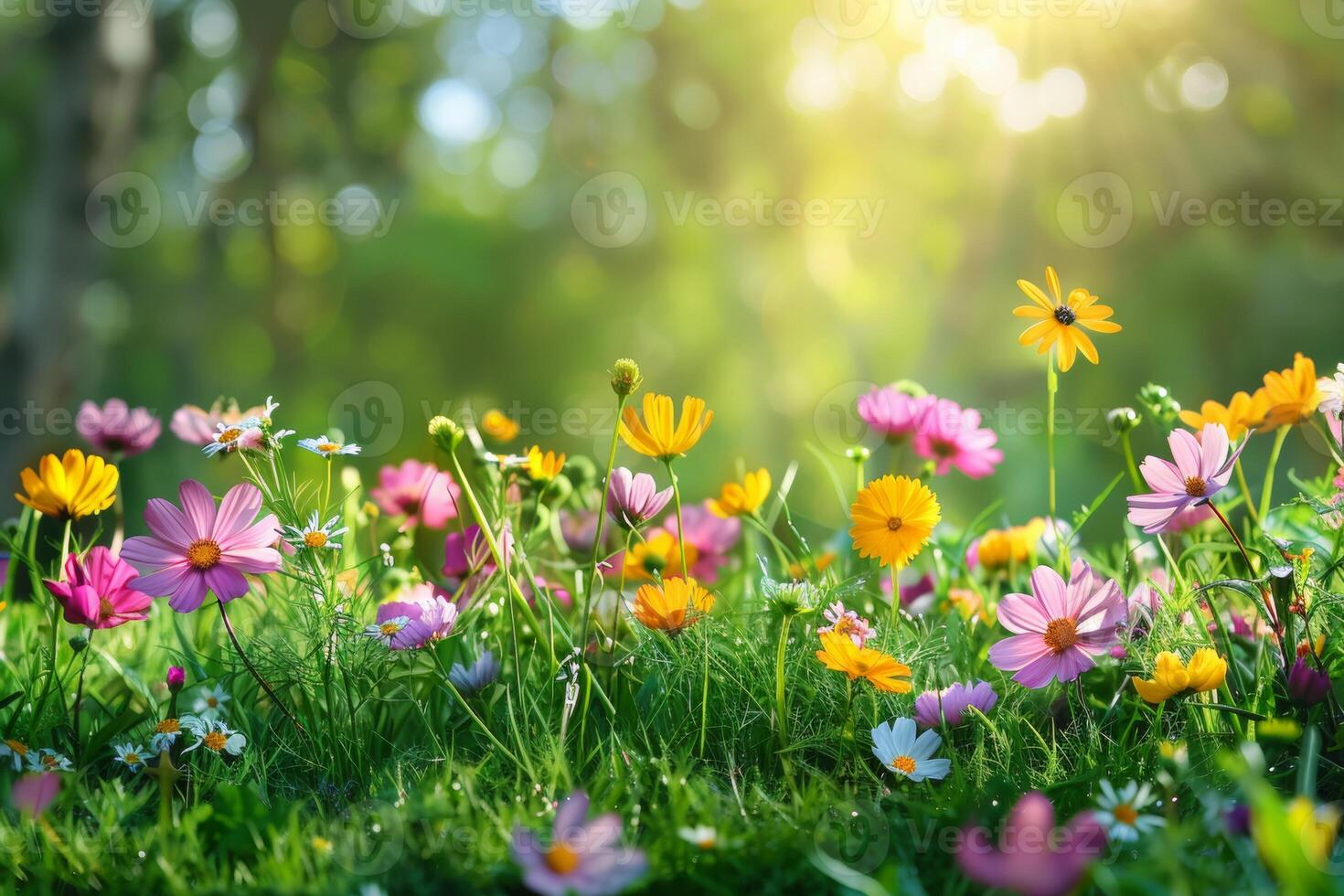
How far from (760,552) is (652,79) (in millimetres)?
7678

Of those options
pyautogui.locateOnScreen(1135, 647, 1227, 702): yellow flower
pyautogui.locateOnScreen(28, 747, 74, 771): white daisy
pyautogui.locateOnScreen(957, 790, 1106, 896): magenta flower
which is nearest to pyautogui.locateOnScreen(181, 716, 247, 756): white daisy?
pyautogui.locateOnScreen(28, 747, 74, 771): white daisy

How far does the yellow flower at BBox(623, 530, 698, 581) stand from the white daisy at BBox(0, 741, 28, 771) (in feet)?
2.03

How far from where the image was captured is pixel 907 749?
95cm

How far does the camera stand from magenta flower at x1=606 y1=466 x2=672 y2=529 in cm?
106

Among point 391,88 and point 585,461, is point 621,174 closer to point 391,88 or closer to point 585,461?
point 391,88

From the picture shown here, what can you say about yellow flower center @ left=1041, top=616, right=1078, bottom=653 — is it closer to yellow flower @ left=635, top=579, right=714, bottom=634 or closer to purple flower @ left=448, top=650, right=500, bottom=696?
yellow flower @ left=635, top=579, right=714, bottom=634

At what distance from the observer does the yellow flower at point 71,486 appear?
3.25 feet

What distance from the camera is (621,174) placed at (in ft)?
27.7

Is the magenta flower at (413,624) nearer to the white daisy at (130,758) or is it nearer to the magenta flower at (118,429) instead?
the white daisy at (130,758)

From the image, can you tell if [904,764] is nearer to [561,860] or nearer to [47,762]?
[561,860]

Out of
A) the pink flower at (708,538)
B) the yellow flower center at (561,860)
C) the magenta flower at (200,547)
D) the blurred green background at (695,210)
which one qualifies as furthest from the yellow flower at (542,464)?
the blurred green background at (695,210)

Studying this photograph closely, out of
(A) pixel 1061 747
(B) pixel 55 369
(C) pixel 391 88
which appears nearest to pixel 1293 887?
(A) pixel 1061 747

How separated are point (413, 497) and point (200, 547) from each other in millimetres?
418

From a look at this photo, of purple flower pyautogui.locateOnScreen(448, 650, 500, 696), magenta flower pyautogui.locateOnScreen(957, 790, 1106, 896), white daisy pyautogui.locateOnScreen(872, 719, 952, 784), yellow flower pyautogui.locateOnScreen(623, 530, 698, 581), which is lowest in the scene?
purple flower pyautogui.locateOnScreen(448, 650, 500, 696)
